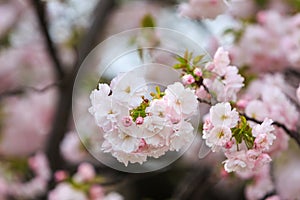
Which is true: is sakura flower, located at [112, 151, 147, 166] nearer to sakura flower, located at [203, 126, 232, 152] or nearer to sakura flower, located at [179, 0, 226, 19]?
sakura flower, located at [203, 126, 232, 152]

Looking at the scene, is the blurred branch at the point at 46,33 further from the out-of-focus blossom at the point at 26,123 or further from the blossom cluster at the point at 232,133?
the blossom cluster at the point at 232,133

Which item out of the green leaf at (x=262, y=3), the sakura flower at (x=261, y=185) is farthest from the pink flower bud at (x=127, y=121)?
the green leaf at (x=262, y=3)

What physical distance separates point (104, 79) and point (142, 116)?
0.54 feet

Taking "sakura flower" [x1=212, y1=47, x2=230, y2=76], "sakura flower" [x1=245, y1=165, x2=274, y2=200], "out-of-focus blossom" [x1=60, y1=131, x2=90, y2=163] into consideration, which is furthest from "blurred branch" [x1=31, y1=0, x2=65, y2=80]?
"sakura flower" [x1=212, y1=47, x2=230, y2=76]

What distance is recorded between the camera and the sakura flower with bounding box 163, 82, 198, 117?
0.69 metres

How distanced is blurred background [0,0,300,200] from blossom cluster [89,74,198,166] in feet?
0.42

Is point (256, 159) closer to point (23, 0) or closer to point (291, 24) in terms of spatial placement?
point (291, 24)

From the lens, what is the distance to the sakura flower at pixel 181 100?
69 centimetres

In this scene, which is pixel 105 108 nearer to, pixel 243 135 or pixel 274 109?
pixel 243 135

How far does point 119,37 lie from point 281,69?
1.70ft

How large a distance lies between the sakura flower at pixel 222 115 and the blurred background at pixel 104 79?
18 cm

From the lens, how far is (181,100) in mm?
686

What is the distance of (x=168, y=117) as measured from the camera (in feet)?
2.23

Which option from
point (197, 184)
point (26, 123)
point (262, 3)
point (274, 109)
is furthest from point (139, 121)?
point (26, 123)
